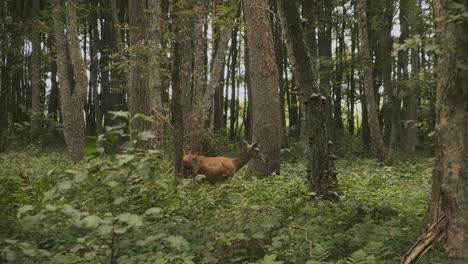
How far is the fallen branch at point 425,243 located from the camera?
463 cm

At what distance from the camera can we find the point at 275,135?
12445mm

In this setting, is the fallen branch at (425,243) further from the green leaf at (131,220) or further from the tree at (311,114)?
the tree at (311,114)

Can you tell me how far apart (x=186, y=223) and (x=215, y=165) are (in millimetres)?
5764

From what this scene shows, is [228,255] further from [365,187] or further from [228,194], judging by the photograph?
[365,187]

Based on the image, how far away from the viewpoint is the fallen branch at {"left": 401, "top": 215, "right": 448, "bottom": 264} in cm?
463

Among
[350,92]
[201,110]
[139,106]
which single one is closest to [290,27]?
[139,106]

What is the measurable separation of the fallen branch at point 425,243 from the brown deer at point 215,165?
7521 millimetres

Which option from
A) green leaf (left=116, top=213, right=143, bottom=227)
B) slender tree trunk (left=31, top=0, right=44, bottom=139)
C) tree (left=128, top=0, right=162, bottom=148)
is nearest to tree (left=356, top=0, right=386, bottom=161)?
tree (left=128, top=0, right=162, bottom=148)

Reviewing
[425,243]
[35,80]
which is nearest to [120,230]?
[425,243]

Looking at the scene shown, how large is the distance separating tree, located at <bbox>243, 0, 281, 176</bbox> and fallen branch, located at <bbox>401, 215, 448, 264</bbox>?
7.66 m

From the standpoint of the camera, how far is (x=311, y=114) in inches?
312

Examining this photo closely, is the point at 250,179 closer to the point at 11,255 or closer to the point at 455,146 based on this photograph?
the point at 455,146

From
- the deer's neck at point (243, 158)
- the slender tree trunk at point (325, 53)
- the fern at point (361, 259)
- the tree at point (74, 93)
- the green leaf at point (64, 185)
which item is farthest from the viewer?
the tree at point (74, 93)

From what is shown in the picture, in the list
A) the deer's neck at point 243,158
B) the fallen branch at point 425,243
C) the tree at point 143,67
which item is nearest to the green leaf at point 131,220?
the fallen branch at point 425,243
